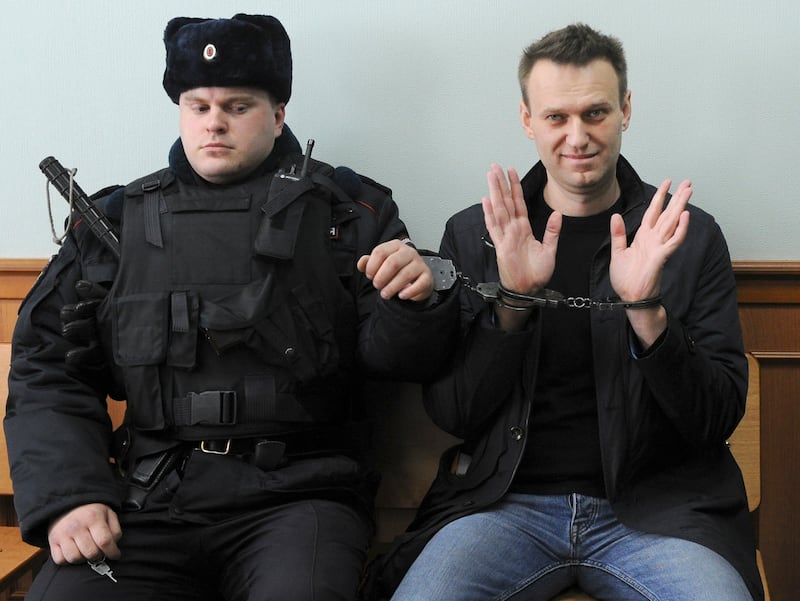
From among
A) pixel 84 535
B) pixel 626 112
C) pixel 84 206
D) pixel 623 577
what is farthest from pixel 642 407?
pixel 84 206

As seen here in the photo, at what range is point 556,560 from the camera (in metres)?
1.76

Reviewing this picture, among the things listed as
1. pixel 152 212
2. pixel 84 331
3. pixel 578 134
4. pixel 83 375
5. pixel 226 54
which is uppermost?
pixel 226 54

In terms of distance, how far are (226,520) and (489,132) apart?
1.02 metres

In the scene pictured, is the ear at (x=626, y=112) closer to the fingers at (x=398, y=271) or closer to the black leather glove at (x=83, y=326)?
the fingers at (x=398, y=271)

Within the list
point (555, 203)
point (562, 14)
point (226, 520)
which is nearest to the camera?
point (226, 520)

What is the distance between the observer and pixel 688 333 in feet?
5.63

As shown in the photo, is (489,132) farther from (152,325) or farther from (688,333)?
(152,325)

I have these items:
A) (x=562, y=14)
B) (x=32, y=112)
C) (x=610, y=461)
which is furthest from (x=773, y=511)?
(x=32, y=112)

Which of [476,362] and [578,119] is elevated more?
[578,119]

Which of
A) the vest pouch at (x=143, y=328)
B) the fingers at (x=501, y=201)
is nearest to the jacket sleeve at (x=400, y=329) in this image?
the fingers at (x=501, y=201)

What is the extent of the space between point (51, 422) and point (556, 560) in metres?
0.99

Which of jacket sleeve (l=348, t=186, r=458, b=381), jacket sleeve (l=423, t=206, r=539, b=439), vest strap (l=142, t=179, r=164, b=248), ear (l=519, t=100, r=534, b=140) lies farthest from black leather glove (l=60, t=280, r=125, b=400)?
ear (l=519, t=100, r=534, b=140)

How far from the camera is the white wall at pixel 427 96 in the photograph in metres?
2.10

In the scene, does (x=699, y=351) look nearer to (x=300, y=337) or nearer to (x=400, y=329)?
(x=400, y=329)
